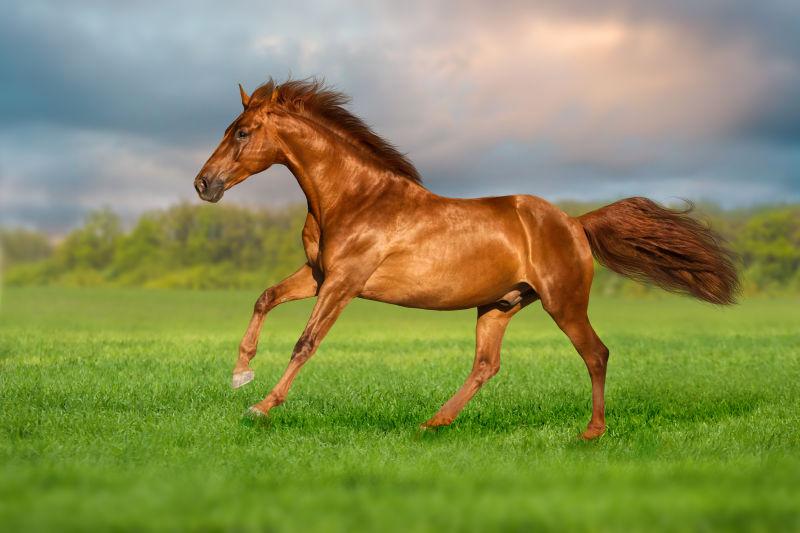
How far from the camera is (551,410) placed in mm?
9742

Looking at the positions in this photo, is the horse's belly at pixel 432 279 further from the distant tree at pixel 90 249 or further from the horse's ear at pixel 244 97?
the distant tree at pixel 90 249

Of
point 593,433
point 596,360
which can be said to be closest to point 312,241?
point 596,360

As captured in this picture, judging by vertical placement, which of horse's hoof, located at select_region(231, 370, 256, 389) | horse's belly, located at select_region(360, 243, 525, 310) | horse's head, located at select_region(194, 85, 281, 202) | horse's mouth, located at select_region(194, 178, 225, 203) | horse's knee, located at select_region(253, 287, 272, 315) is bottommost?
horse's hoof, located at select_region(231, 370, 256, 389)

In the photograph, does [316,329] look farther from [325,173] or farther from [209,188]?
[209,188]

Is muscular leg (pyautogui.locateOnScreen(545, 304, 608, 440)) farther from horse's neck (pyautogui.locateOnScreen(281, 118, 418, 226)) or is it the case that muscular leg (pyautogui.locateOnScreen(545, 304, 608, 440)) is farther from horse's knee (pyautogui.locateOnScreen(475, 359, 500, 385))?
horse's neck (pyautogui.locateOnScreen(281, 118, 418, 226))

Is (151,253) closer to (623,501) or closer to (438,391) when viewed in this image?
(438,391)

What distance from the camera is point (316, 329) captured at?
24.6 feet

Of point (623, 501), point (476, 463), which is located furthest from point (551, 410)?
point (623, 501)

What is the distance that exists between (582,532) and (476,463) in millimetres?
2554

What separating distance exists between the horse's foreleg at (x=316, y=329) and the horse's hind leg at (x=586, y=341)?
6.42 ft

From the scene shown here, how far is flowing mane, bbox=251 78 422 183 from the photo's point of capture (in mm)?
8148

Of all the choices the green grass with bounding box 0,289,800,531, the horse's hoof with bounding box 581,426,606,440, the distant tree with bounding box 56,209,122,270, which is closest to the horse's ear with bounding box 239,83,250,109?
the green grass with bounding box 0,289,800,531

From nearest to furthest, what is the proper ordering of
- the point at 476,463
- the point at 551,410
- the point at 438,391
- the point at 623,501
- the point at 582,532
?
the point at 582,532 → the point at 623,501 → the point at 476,463 → the point at 551,410 → the point at 438,391

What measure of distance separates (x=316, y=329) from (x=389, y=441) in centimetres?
116
